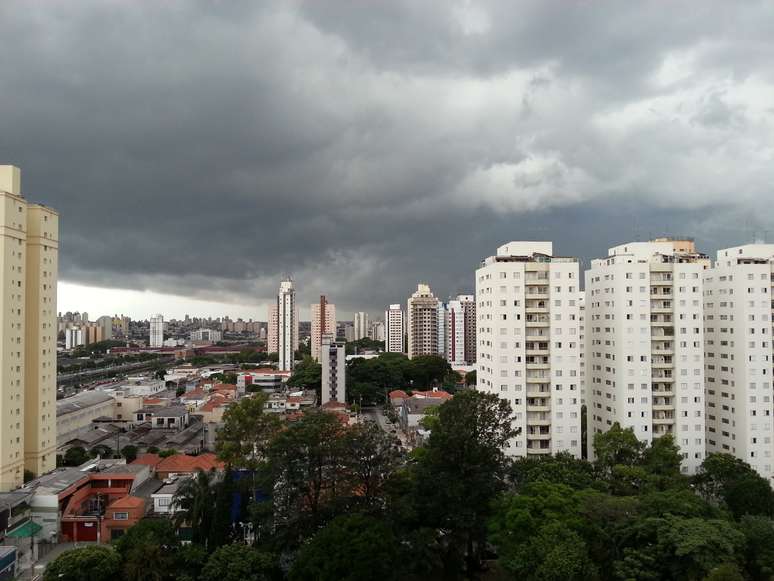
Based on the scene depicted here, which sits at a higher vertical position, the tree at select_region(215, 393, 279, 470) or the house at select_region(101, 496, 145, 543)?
the tree at select_region(215, 393, 279, 470)

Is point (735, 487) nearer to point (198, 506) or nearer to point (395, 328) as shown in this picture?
point (198, 506)

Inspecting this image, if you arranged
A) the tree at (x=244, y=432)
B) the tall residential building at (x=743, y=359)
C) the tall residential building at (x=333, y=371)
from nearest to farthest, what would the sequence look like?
the tree at (x=244, y=432), the tall residential building at (x=743, y=359), the tall residential building at (x=333, y=371)

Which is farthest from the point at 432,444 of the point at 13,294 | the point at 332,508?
the point at 13,294

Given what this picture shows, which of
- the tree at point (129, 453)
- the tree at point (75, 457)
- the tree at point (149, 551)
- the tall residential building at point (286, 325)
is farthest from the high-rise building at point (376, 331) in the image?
the tree at point (149, 551)

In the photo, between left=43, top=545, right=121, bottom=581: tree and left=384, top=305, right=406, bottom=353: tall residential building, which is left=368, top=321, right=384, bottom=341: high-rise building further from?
left=43, top=545, right=121, bottom=581: tree

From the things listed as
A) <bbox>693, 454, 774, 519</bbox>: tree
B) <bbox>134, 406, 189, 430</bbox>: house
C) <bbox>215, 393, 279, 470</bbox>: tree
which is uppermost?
<bbox>215, 393, 279, 470</bbox>: tree

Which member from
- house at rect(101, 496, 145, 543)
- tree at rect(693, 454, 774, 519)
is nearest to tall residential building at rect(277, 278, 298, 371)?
house at rect(101, 496, 145, 543)

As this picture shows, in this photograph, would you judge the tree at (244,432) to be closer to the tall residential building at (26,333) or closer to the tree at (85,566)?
the tree at (85,566)
